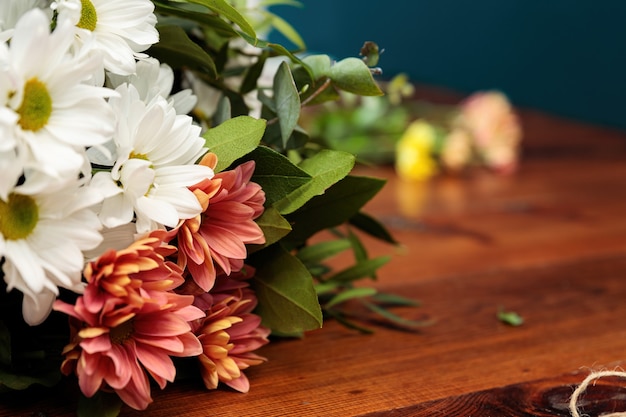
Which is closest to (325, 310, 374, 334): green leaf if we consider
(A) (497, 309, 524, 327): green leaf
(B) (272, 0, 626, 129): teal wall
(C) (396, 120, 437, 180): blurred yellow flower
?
(A) (497, 309, 524, 327): green leaf

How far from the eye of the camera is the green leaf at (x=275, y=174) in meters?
0.47

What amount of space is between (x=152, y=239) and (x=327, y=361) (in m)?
0.19

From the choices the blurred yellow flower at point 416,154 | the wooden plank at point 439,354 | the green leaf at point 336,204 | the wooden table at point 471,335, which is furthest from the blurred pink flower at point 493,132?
the green leaf at point 336,204

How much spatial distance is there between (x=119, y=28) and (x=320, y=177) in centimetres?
14

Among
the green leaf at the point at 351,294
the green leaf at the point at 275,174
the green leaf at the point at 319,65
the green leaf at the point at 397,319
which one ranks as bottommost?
the green leaf at the point at 397,319

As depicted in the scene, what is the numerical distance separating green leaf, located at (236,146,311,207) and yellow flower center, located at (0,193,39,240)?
0.46ft

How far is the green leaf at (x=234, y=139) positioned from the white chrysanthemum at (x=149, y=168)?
2 cm

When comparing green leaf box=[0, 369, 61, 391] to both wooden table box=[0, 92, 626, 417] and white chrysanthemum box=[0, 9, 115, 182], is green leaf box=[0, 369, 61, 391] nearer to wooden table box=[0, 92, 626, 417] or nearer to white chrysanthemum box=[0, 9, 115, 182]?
wooden table box=[0, 92, 626, 417]

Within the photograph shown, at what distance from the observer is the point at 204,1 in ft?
1.52

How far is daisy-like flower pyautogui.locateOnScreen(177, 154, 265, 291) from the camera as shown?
1.39 feet

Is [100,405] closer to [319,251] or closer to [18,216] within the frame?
[18,216]

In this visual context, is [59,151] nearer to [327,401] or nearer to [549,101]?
[327,401]

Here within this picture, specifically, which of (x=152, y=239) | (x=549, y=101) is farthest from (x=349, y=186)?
(x=549, y=101)

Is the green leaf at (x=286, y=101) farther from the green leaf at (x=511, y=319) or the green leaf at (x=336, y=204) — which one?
the green leaf at (x=511, y=319)
